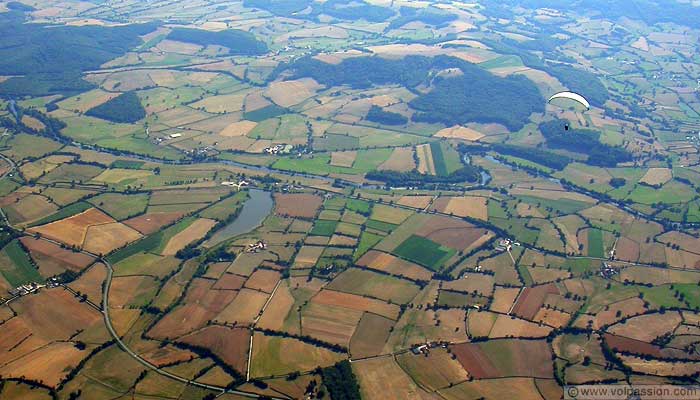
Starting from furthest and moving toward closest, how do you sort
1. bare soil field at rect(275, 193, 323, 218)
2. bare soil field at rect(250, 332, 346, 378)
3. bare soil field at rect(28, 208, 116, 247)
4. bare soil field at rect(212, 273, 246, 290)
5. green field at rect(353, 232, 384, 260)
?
1. bare soil field at rect(275, 193, 323, 218)
2. bare soil field at rect(28, 208, 116, 247)
3. green field at rect(353, 232, 384, 260)
4. bare soil field at rect(212, 273, 246, 290)
5. bare soil field at rect(250, 332, 346, 378)

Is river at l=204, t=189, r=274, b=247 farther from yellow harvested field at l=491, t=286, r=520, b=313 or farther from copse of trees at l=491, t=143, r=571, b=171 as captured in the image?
copse of trees at l=491, t=143, r=571, b=171

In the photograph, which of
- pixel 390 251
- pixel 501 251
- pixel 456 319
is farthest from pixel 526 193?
pixel 456 319

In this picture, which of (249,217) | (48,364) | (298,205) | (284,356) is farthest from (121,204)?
(284,356)

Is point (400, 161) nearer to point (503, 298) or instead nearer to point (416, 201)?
point (416, 201)

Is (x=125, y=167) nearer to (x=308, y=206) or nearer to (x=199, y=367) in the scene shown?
(x=308, y=206)

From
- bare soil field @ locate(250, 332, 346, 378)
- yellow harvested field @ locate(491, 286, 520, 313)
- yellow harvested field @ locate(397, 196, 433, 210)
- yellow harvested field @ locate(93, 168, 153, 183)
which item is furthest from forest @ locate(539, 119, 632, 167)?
yellow harvested field @ locate(93, 168, 153, 183)

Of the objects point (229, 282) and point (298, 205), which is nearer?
point (229, 282)

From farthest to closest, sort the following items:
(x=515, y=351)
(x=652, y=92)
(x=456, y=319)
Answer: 1. (x=652, y=92)
2. (x=456, y=319)
3. (x=515, y=351)
